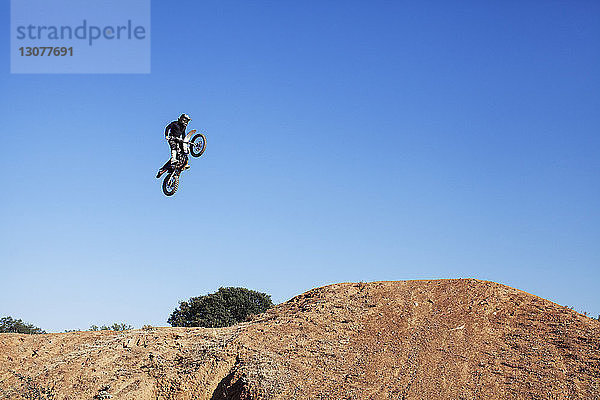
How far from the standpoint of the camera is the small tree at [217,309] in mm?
40844

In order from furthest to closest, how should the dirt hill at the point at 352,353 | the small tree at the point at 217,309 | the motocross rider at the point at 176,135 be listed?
1. the small tree at the point at 217,309
2. the motocross rider at the point at 176,135
3. the dirt hill at the point at 352,353

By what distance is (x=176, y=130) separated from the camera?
21.6 m

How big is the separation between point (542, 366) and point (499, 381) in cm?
187

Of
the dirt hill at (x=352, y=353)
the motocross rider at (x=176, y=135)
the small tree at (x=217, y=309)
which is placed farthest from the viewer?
the small tree at (x=217, y=309)

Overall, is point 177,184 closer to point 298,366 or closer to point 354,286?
point 298,366

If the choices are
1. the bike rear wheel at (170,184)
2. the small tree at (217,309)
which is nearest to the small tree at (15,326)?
the small tree at (217,309)

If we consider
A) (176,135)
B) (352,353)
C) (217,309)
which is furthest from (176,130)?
(217,309)

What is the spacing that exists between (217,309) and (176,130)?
22.3 metres

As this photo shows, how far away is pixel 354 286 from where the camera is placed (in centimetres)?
2848

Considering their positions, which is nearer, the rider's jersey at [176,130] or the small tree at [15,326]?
the rider's jersey at [176,130]

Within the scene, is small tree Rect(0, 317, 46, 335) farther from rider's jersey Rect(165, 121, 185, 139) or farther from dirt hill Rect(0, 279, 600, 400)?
rider's jersey Rect(165, 121, 185, 139)

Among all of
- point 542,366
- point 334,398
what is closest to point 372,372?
point 334,398

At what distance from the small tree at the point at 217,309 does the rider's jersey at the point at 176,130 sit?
71.0 ft

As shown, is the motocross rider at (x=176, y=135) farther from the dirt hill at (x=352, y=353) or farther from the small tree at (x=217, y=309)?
the small tree at (x=217, y=309)
